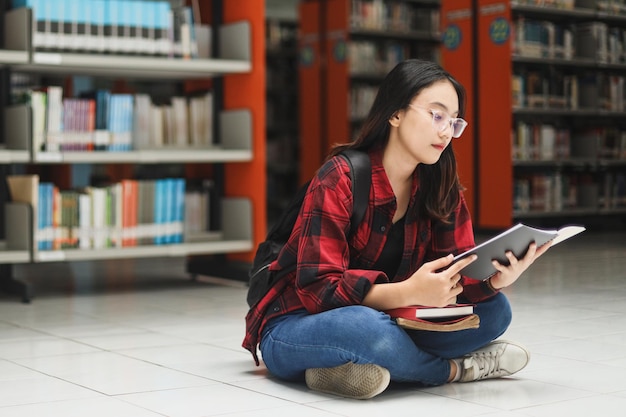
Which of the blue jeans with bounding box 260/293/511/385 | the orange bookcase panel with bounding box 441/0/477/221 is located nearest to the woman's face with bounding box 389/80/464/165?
the blue jeans with bounding box 260/293/511/385

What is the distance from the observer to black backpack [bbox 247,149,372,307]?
243 cm

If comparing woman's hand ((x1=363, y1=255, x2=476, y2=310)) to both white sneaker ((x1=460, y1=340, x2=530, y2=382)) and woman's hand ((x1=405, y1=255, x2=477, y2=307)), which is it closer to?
woman's hand ((x1=405, y1=255, x2=477, y2=307))

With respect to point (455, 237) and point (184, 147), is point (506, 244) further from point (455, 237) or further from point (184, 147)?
point (184, 147)

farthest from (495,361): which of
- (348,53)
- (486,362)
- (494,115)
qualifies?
(348,53)

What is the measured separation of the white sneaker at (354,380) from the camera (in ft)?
7.88

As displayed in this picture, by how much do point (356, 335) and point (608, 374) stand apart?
0.81m

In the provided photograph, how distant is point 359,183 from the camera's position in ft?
7.98

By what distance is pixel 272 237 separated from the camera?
2646mm

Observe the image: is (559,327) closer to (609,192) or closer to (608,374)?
(608,374)

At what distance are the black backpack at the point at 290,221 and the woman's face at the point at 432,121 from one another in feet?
0.42

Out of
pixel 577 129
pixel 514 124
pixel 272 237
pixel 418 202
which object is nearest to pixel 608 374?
pixel 418 202

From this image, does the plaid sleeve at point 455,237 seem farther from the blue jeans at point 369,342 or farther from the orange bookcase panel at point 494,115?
the orange bookcase panel at point 494,115

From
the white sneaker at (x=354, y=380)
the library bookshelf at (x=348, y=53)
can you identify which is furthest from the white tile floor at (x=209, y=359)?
the library bookshelf at (x=348, y=53)

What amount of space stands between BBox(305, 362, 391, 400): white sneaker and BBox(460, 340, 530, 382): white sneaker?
0.31 meters
